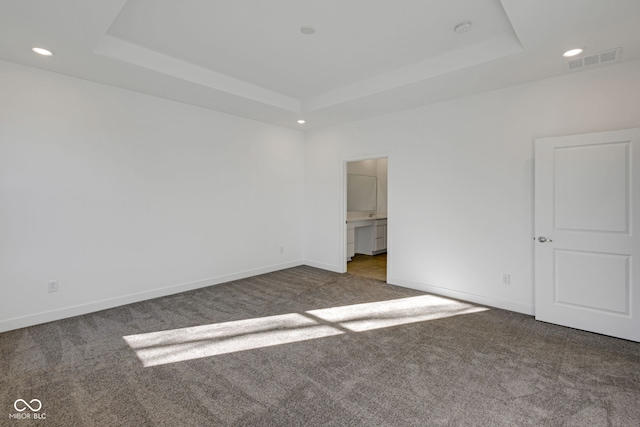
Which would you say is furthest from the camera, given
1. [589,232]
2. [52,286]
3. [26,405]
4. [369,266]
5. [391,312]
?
[369,266]

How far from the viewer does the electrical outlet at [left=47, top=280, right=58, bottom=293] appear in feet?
10.7

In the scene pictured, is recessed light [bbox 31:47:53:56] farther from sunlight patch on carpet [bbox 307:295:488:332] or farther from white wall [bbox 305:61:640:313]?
white wall [bbox 305:61:640:313]

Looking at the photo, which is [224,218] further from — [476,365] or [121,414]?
[476,365]

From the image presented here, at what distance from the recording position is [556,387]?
6.95 ft

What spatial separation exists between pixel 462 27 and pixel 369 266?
4250mm

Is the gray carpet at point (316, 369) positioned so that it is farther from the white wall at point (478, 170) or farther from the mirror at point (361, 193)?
the mirror at point (361, 193)

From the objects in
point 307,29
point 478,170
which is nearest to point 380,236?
point 478,170

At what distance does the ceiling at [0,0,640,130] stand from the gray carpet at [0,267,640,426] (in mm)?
2648

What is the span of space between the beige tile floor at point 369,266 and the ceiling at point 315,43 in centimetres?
282

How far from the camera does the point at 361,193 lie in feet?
24.7

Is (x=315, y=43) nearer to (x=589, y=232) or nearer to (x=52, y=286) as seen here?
(x=589, y=232)

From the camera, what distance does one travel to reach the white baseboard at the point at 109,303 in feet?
10.1

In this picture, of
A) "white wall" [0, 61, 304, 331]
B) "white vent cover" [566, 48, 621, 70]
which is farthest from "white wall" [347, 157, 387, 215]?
"white vent cover" [566, 48, 621, 70]

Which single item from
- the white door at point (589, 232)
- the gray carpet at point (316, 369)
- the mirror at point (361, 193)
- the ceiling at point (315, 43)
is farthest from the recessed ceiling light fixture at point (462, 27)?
the mirror at point (361, 193)
